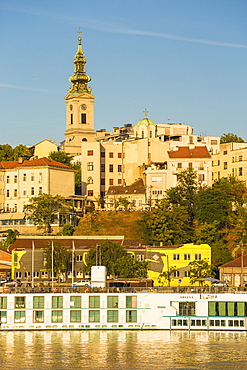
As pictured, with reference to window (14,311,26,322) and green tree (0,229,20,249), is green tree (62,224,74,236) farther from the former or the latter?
window (14,311,26,322)

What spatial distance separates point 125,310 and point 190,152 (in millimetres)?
70820

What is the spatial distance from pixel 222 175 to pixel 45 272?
45821mm

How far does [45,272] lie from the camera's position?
11138cm

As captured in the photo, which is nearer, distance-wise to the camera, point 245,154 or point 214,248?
point 214,248

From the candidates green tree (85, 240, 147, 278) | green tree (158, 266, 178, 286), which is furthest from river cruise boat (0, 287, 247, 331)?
green tree (158, 266, 178, 286)

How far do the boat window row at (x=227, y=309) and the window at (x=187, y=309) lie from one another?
4.78ft

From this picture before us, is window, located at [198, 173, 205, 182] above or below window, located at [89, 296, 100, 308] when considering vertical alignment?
above

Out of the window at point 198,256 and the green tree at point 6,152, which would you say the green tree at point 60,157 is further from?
the window at point 198,256

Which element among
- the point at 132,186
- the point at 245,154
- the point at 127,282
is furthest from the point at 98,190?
the point at 127,282

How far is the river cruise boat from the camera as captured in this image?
75.8 m

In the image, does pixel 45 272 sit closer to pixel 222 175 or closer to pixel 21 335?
pixel 21 335

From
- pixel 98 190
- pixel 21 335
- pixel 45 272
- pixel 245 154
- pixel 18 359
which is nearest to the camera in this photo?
pixel 18 359

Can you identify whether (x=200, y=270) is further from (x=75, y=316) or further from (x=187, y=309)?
(x=75, y=316)

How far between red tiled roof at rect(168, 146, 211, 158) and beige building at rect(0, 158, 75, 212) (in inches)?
697
